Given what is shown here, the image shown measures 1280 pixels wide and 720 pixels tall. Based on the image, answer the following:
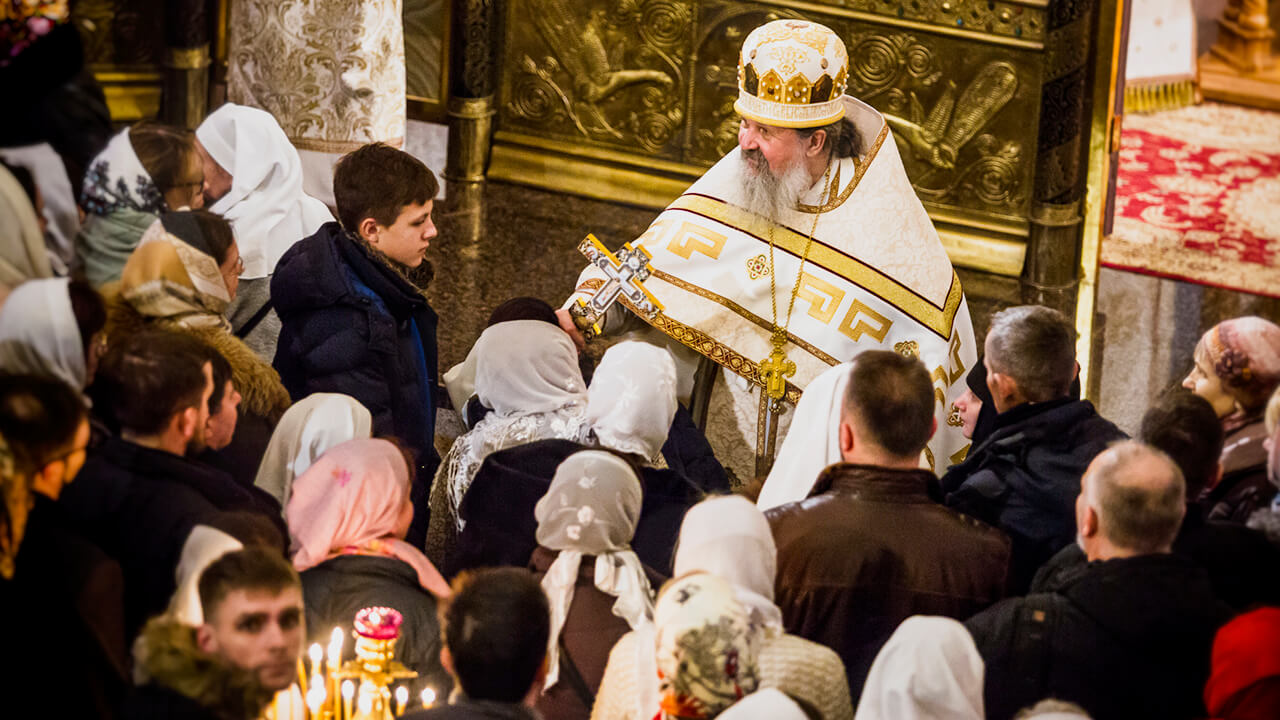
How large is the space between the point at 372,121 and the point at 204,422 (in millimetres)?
2884

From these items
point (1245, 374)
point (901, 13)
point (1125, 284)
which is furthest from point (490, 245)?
point (1245, 374)

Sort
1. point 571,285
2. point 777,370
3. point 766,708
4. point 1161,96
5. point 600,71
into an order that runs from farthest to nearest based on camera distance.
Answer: point 1161,96, point 600,71, point 571,285, point 777,370, point 766,708

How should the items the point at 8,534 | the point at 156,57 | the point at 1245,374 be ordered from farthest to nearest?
1. the point at 1245,374
2. the point at 156,57
3. the point at 8,534

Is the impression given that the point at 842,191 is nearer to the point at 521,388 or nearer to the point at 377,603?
the point at 521,388

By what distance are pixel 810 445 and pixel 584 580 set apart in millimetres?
662

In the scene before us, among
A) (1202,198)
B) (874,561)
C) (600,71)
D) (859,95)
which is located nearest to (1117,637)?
(874,561)

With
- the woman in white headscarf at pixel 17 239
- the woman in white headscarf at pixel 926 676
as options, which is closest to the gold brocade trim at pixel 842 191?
the woman in white headscarf at pixel 926 676

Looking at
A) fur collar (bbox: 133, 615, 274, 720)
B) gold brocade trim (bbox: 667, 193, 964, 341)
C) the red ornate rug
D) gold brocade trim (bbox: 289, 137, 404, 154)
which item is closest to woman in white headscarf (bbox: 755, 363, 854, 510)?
gold brocade trim (bbox: 667, 193, 964, 341)

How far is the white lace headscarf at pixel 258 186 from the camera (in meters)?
4.32

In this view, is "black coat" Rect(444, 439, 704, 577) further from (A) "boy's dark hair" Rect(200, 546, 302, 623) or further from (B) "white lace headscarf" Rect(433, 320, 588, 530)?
(A) "boy's dark hair" Rect(200, 546, 302, 623)

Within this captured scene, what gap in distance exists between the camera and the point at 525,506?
3.73 m

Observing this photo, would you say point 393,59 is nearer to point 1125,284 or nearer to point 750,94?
point 750,94

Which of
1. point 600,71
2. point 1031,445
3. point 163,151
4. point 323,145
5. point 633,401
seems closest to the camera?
point 163,151

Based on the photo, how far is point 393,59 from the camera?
585 centimetres
